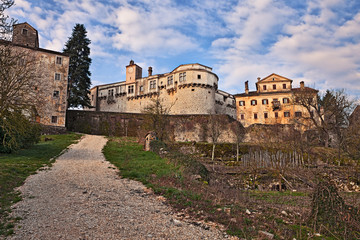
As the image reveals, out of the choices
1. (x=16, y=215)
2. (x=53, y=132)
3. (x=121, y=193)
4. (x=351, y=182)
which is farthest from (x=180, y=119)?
(x=16, y=215)

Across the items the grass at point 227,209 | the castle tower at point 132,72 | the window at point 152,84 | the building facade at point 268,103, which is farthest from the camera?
the castle tower at point 132,72

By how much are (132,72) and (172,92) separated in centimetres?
1282

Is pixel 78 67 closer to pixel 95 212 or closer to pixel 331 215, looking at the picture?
pixel 95 212

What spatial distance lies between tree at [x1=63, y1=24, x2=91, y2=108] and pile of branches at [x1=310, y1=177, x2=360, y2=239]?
41.5m

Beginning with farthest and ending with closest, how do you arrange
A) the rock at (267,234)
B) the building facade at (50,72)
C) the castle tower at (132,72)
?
the castle tower at (132,72)
the building facade at (50,72)
the rock at (267,234)

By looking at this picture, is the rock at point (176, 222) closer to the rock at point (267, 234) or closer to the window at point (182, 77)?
the rock at point (267, 234)

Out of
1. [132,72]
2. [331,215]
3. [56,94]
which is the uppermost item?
[132,72]

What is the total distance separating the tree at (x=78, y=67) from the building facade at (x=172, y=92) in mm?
11025

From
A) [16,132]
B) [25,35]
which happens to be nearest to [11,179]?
[16,132]

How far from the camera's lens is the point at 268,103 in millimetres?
52156

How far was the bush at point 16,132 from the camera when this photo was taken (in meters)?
14.1

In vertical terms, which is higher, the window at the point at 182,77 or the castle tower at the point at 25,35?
the castle tower at the point at 25,35

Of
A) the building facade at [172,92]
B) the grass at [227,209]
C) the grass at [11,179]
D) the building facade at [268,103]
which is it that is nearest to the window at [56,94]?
the building facade at [172,92]

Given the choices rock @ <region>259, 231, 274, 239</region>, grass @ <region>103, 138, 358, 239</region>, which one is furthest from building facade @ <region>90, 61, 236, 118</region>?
rock @ <region>259, 231, 274, 239</region>
